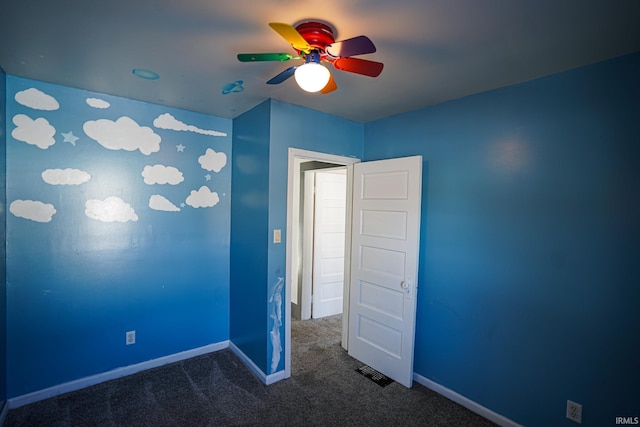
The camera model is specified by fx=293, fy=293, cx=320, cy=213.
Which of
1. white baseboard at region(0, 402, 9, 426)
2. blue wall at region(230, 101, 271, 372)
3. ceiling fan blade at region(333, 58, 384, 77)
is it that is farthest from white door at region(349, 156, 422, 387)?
white baseboard at region(0, 402, 9, 426)

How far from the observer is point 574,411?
1855 mm

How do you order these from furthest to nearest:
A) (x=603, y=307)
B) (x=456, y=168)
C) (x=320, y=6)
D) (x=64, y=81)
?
(x=456, y=168), (x=64, y=81), (x=603, y=307), (x=320, y=6)

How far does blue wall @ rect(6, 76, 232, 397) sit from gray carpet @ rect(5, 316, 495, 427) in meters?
0.26

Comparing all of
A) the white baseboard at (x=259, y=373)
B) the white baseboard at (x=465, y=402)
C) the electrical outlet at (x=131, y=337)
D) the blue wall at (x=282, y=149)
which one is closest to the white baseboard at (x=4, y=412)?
the electrical outlet at (x=131, y=337)

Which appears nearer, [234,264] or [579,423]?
[579,423]

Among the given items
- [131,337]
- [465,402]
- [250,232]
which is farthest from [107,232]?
[465,402]

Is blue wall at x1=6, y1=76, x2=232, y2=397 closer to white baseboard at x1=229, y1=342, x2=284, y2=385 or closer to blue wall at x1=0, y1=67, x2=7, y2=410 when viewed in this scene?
blue wall at x1=0, y1=67, x2=7, y2=410

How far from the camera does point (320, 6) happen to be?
1.32 meters

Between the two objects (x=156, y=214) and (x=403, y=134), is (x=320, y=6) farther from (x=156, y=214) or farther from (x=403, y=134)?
(x=156, y=214)

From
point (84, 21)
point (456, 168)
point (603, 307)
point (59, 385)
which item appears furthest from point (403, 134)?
point (59, 385)

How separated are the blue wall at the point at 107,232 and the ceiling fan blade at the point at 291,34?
6.28 feet

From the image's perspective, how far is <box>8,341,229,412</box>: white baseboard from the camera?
223 cm

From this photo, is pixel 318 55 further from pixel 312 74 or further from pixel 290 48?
pixel 290 48

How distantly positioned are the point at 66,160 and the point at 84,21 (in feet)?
4.26
